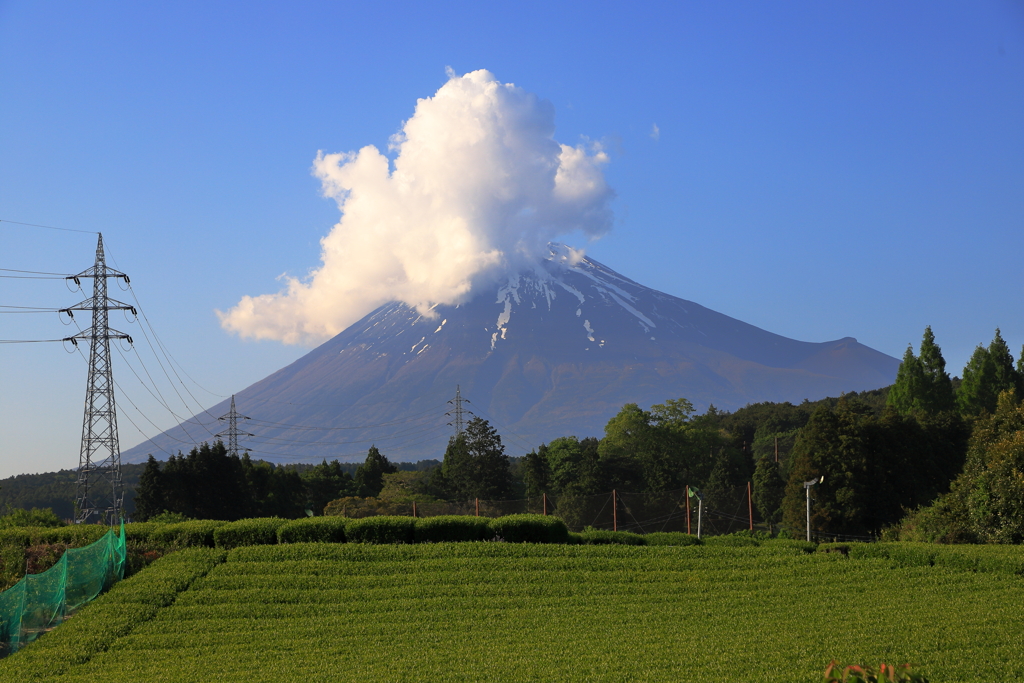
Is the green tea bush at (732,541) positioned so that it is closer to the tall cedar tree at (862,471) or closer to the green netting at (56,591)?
the tall cedar tree at (862,471)

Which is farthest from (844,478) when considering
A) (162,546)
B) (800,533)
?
(162,546)

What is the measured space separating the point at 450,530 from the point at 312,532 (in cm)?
387

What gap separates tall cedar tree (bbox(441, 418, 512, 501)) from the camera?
2087 inches

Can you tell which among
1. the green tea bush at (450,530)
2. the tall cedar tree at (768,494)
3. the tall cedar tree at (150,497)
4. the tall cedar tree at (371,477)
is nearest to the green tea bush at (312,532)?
the green tea bush at (450,530)

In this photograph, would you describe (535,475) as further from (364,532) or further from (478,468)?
(364,532)

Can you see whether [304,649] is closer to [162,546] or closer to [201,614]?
[201,614]

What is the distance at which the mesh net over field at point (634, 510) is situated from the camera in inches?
1526

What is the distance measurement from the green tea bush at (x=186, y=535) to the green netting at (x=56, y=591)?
2371 mm

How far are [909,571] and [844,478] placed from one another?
19.2 meters

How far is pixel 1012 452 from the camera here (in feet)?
71.2

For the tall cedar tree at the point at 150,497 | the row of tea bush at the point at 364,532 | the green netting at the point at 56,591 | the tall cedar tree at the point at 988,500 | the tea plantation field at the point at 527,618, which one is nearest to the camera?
the tea plantation field at the point at 527,618

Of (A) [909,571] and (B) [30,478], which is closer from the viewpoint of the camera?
(A) [909,571]

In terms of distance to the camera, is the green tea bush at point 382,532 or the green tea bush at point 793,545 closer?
the green tea bush at point 793,545

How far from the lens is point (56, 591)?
14758 millimetres
